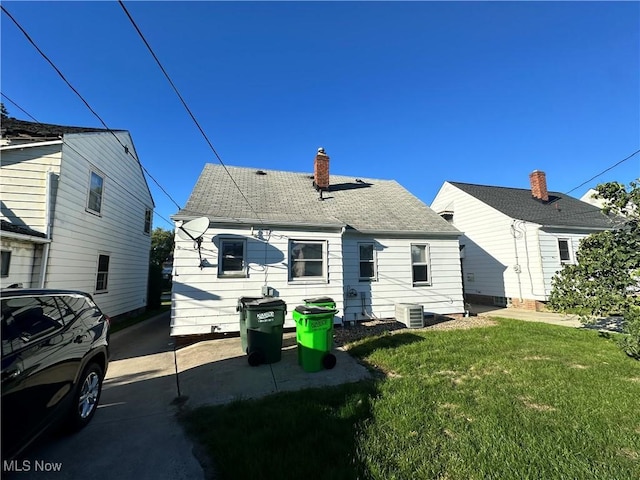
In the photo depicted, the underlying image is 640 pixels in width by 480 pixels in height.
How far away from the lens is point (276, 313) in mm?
6172

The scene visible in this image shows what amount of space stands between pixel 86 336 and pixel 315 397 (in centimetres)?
325

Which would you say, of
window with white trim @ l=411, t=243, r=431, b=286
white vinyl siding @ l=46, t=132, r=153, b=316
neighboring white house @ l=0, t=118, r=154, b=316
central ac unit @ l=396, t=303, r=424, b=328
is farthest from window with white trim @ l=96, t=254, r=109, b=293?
window with white trim @ l=411, t=243, r=431, b=286

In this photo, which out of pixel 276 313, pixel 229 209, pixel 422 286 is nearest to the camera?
pixel 276 313

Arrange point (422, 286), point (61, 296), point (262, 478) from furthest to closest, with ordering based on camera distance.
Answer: point (422, 286) → point (61, 296) → point (262, 478)

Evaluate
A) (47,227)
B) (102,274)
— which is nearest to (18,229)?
(47,227)

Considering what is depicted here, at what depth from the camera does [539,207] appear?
15.8 m

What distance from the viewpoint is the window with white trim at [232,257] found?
8289 mm

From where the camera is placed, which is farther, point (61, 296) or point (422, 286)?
point (422, 286)

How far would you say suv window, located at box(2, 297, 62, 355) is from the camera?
8.53 ft

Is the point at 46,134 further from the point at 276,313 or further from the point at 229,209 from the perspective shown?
the point at 276,313

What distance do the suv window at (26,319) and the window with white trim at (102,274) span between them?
27.6 ft

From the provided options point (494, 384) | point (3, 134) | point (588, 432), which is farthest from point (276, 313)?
point (3, 134)

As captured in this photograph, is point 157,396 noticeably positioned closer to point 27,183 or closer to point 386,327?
point 386,327

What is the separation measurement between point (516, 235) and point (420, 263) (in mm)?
6676
